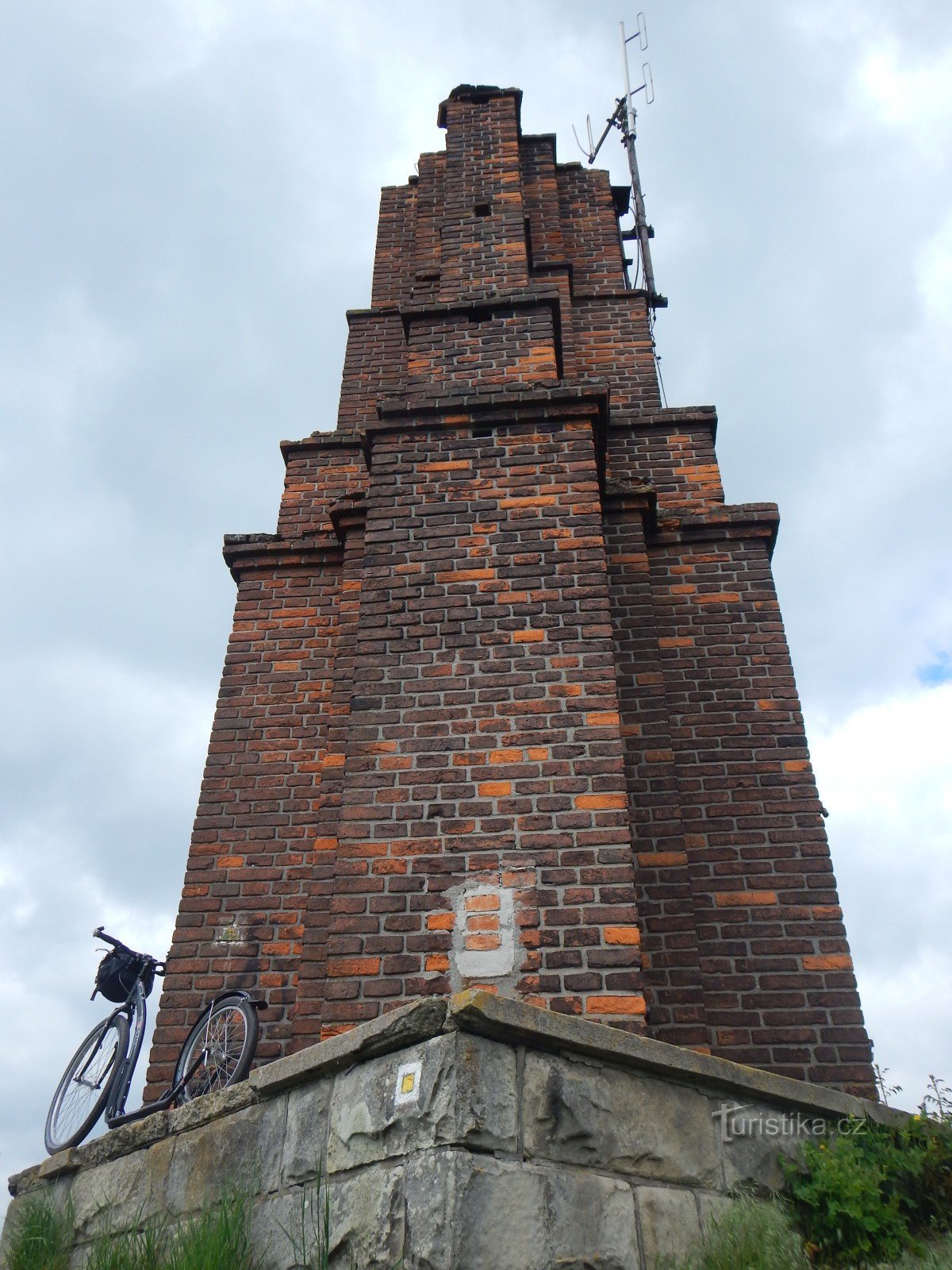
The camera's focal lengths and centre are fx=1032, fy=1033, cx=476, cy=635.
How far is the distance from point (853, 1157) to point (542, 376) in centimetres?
418

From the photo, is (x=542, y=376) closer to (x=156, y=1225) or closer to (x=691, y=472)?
(x=691, y=472)

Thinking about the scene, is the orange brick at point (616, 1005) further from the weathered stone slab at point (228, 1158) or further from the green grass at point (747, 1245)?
the weathered stone slab at point (228, 1158)

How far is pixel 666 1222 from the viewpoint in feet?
9.11

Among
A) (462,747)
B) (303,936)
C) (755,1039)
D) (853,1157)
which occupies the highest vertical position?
(462,747)

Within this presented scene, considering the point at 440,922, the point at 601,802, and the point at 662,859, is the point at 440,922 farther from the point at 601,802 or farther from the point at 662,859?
the point at 662,859

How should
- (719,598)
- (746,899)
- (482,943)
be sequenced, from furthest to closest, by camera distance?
(719,598) < (746,899) < (482,943)

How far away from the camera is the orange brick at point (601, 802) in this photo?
398 centimetres

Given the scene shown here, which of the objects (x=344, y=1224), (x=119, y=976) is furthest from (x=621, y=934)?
(x=119, y=976)

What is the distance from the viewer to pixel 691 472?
671cm

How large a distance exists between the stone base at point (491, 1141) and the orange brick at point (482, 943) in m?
0.84

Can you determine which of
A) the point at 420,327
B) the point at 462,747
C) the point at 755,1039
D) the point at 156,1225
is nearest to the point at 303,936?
the point at 462,747

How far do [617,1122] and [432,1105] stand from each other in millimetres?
565

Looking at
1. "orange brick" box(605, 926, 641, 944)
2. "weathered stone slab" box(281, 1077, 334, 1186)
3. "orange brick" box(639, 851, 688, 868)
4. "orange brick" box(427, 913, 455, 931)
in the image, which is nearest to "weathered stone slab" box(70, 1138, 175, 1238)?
"weathered stone slab" box(281, 1077, 334, 1186)

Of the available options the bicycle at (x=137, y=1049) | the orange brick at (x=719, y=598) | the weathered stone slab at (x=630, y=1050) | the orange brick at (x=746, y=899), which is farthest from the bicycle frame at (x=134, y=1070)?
the orange brick at (x=719, y=598)
